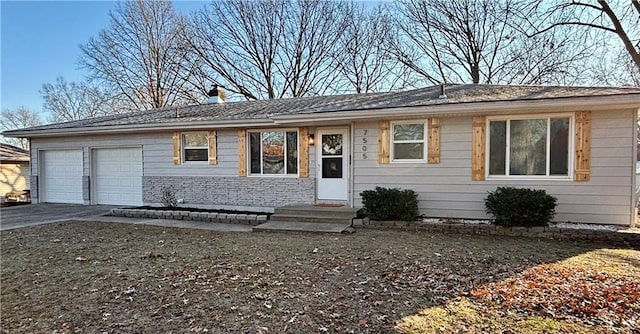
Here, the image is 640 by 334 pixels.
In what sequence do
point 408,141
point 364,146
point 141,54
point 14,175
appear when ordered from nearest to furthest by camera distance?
point 408,141 → point 364,146 → point 14,175 → point 141,54

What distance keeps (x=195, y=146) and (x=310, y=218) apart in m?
4.70

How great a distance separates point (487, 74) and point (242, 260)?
18.7 metres

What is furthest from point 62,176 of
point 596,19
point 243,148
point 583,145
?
point 596,19

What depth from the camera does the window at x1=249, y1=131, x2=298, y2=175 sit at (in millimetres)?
9672

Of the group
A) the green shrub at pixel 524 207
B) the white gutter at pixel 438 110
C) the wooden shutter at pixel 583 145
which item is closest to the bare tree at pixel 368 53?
the white gutter at pixel 438 110

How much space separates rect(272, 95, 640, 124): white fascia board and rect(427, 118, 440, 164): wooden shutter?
23 centimetres

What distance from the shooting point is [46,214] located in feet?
33.4

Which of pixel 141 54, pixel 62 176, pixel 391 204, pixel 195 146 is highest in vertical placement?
pixel 141 54

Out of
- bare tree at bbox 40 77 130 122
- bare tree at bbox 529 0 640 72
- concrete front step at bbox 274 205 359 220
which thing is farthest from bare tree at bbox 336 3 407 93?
bare tree at bbox 40 77 130 122

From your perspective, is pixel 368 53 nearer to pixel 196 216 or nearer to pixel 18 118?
pixel 196 216

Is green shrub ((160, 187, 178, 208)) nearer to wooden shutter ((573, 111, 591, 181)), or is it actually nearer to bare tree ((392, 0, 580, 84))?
wooden shutter ((573, 111, 591, 181))

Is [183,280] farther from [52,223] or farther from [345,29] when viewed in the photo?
[345,29]

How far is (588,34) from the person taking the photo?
518 inches

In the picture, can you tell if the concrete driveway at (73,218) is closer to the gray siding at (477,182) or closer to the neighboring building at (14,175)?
the gray siding at (477,182)
